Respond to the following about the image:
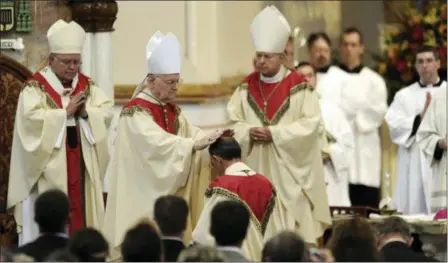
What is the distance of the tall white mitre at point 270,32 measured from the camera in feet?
47.8

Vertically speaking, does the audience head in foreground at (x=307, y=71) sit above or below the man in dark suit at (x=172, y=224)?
above

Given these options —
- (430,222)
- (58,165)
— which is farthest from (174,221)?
(430,222)

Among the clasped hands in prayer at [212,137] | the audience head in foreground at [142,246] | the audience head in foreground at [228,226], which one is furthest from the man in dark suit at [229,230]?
the clasped hands in prayer at [212,137]

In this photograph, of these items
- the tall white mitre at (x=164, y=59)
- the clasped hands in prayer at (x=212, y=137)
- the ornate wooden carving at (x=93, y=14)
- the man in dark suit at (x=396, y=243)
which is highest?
the ornate wooden carving at (x=93, y=14)

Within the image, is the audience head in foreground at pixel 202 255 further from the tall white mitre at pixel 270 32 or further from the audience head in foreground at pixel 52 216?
the tall white mitre at pixel 270 32

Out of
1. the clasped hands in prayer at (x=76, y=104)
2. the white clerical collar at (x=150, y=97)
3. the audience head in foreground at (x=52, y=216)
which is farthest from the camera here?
the clasped hands in prayer at (x=76, y=104)

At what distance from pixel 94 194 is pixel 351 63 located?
5.50 m

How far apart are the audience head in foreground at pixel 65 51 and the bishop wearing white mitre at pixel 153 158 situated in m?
0.65

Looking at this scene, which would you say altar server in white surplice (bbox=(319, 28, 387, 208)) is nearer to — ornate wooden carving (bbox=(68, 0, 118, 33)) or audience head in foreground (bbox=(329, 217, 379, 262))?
ornate wooden carving (bbox=(68, 0, 118, 33))

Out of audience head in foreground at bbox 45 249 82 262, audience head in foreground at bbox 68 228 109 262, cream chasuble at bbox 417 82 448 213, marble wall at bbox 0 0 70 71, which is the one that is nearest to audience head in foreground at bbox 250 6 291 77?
marble wall at bbox 0 0 70 71

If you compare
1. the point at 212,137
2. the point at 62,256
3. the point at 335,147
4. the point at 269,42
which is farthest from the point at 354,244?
the point at 335,147

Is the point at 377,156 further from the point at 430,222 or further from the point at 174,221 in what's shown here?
the point at 174,221

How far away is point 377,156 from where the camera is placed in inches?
757

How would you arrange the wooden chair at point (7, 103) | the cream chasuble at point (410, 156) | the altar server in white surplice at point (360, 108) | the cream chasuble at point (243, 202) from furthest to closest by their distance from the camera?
the altar server in white surplice at point (360, 108) < the cream chasuble at point (410, 156) < the wooden chair at point (7, 103) < the cream chasuble at point (243, 202)
